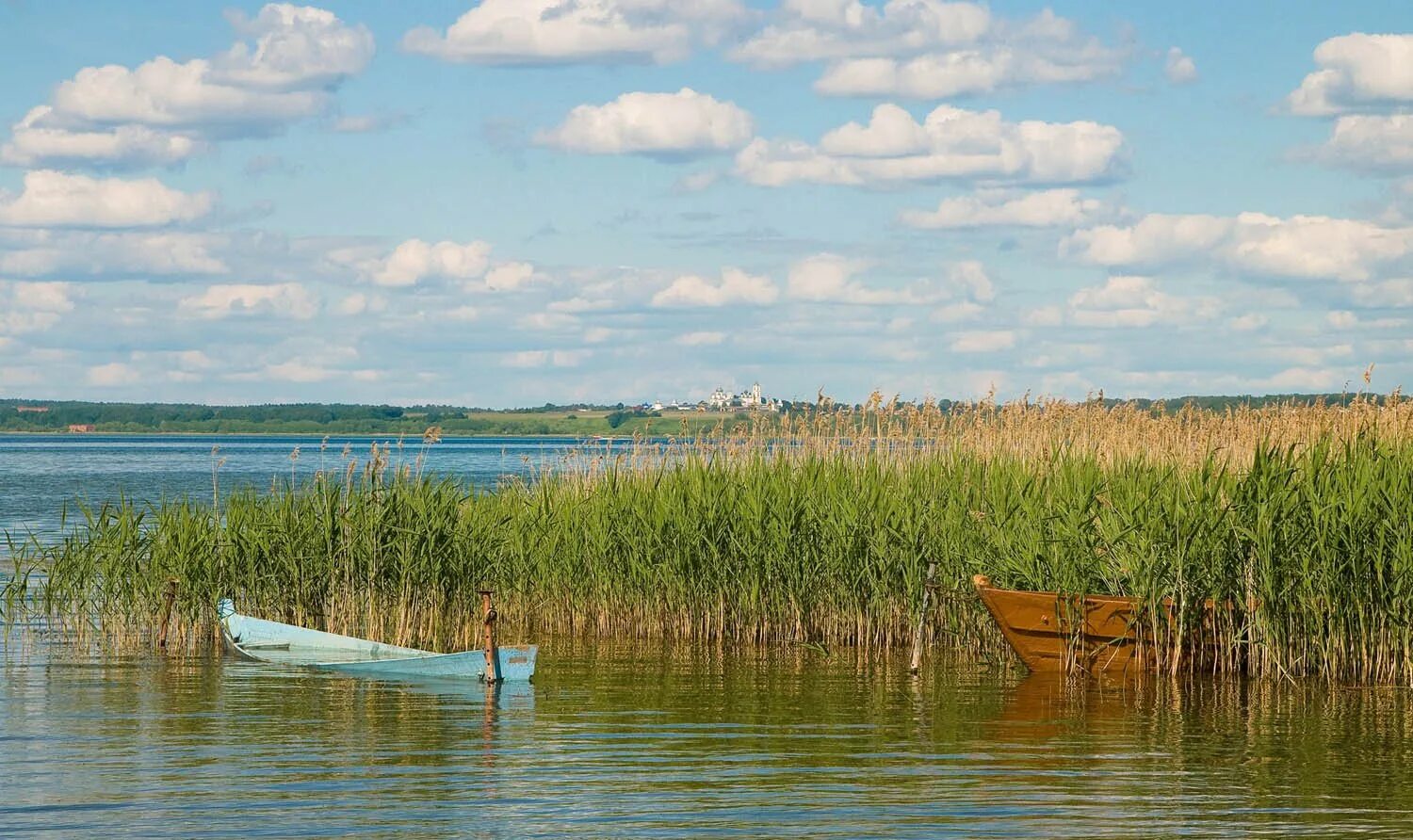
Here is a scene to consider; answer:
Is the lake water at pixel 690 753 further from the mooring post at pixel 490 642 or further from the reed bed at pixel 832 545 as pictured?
the reed bed at pixel 832 545

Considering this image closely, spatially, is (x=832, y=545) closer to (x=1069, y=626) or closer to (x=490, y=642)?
(x=1069, y=626)

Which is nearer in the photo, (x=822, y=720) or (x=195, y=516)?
(x=822, y=720)

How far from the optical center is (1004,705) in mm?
14016

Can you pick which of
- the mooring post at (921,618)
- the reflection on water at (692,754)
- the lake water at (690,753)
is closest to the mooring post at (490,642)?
the lake water at (690,753)

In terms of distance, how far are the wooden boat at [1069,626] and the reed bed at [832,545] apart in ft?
0.91

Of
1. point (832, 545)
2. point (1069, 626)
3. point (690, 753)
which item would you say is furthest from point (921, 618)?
point (690, 753)

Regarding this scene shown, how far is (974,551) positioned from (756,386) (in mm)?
→ 7352

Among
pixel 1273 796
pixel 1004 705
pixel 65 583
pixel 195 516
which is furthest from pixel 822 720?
pixel 65 583

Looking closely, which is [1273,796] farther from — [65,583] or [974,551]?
[65,583]

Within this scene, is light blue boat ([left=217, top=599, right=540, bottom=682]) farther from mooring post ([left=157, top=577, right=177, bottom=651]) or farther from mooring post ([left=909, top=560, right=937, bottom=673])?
mooring post ([left=909, top=560, right=937, bottom=673])

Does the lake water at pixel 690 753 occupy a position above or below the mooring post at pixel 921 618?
below

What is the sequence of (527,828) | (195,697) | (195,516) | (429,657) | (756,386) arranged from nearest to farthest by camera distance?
(527,828) → (195,697) → (429,657) → (195,516) → (756,386)

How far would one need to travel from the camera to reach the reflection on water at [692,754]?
9445 mm

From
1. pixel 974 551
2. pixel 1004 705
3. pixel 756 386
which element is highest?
pixel 756 386
